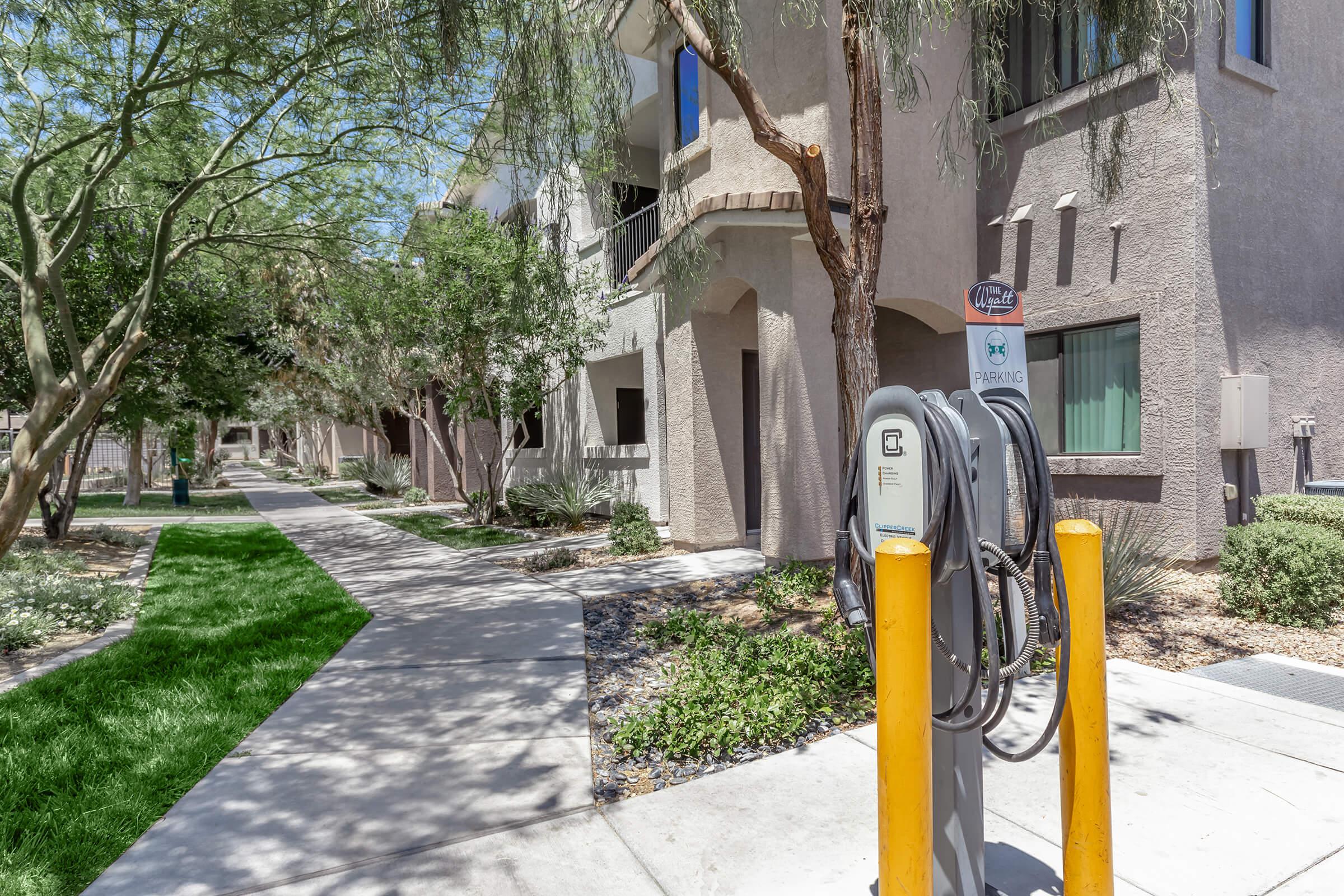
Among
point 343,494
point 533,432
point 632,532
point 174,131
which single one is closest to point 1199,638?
point 632,532

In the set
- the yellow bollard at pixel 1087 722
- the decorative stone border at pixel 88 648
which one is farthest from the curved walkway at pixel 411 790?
the decorative stone border at pixel 88 648

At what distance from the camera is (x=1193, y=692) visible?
472cm

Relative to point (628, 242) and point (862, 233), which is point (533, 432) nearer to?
point (628, 242)

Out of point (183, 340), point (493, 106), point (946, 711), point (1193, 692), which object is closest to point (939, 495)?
point (946, 711)

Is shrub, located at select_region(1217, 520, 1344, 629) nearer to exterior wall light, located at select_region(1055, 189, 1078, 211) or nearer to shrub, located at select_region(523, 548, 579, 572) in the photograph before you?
exterior wall light, located at select_region(1055, 189, 1078, 211)

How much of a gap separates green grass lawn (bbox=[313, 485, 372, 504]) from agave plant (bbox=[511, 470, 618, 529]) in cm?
1084

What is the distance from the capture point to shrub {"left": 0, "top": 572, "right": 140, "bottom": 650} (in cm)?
609

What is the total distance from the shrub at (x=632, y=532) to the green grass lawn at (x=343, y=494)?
44.7 ft

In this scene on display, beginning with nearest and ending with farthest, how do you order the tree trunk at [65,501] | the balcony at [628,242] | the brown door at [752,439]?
the brown door at [752,439] → the tree trunk at [65,501] → the balcony at [628,242]

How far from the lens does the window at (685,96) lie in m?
10.3

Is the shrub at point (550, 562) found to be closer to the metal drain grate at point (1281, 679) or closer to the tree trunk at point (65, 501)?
the metal drain grate at point (1281, 679)

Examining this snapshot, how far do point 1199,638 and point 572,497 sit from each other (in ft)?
29.5

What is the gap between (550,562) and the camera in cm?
945

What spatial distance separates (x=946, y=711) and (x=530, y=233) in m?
4.69
